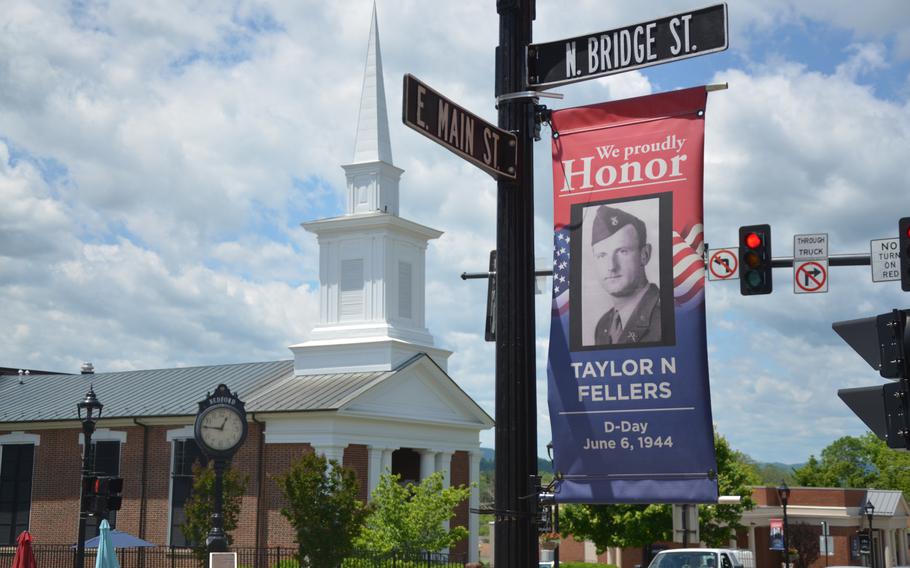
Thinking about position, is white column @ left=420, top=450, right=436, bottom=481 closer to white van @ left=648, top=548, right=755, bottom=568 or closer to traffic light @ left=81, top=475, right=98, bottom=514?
traffic light @ left=81, top=475, right=98, bottom=514

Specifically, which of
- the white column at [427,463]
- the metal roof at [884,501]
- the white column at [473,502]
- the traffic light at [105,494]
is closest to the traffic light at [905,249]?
the traffic light at [105,494]

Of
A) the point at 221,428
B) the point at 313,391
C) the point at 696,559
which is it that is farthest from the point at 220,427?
the point at 313,391

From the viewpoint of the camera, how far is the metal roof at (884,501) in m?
63.8

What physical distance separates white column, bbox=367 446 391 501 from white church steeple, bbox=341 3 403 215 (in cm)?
1053

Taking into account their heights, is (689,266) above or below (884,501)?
above

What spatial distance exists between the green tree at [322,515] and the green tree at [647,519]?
13612 millimetres

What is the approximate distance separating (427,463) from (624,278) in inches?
1524

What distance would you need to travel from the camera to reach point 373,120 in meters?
46.9

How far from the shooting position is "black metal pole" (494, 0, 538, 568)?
6.85m

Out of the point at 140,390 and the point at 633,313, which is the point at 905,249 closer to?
the point at 633,313

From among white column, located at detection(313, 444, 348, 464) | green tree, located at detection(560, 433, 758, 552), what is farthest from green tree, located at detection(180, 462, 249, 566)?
green tree, located at detection(560, 433, 758, 552)

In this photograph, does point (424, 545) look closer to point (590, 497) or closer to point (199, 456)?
point (199, 456)

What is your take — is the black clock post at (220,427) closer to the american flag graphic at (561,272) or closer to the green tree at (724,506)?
the american flag graphic at (561,272)

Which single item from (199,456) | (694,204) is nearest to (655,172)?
(694,204)
